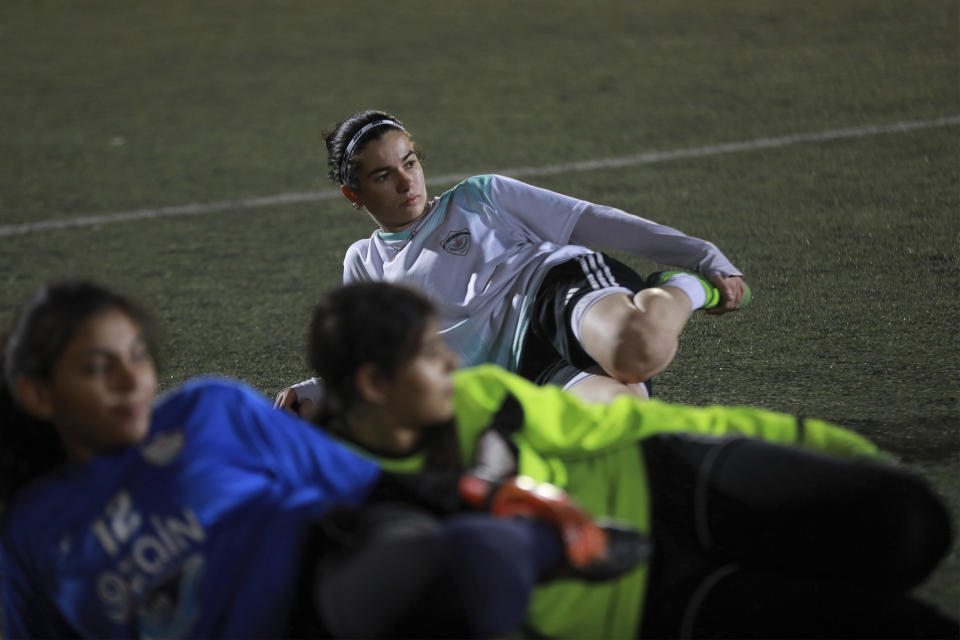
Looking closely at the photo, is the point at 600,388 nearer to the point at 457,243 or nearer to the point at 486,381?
the point at 457,243

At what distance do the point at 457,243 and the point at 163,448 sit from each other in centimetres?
138

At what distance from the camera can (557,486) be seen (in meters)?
2.10

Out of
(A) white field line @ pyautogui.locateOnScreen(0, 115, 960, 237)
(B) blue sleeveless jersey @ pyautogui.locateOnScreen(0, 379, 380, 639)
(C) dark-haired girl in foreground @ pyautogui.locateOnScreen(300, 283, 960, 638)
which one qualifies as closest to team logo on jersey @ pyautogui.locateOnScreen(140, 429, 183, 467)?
(B) blue sleeveless jersey @ pyautogui.locateOnScreen(0, 379, 380, 639)

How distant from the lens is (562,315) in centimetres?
305

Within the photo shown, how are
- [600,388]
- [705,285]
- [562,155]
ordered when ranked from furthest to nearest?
[562,155], [705,285], [600,388]

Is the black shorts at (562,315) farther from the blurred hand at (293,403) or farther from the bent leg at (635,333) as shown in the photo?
the blurred hand at (293,403)

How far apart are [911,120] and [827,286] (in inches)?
78.8

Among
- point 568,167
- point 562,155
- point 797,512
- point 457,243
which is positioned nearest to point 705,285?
point 457,243

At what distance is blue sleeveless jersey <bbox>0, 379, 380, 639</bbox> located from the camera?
194cm

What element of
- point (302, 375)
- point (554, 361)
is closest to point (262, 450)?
point (554, 361)

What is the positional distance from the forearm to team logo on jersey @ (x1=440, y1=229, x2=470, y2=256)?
0.91 ft

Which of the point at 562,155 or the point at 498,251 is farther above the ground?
the point at 498,251

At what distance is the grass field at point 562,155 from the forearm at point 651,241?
39cm

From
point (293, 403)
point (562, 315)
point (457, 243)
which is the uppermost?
point (457, 243)
